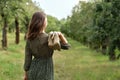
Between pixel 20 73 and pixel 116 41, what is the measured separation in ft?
33.3

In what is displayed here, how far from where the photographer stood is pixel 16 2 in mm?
37750

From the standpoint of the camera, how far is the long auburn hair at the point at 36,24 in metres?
7.16

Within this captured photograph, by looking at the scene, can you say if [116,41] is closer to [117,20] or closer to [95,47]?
[117,20]

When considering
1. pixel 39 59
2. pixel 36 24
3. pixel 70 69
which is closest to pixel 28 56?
pixel 39 59

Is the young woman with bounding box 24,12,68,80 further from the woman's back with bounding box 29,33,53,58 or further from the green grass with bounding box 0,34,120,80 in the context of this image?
the green grass with bounding box 0,34,120,80

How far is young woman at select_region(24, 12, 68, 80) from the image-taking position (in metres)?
7.20

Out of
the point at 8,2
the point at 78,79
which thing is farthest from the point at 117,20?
the point at 8,2

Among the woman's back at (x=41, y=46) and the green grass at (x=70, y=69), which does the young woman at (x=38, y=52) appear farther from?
the green grass at (x=70, y=69)

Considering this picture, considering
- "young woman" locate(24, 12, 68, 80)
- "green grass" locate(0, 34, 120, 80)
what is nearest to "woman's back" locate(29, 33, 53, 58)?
"young woman" locate(24, 12, 68, 80)

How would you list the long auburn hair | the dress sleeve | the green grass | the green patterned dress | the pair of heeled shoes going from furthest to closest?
the green grass < the dress sleeve < the green patterned dress < the long auburn hair < the pair of heeled shoes

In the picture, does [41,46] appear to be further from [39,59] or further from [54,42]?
[54,42]

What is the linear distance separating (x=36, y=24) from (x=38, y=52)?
512 mm

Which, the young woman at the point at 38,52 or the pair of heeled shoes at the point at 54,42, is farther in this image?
the young woman at the point at 38,52

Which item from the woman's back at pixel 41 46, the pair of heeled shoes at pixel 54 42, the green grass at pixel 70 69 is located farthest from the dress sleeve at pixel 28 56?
the green grass at pixel 70 69
